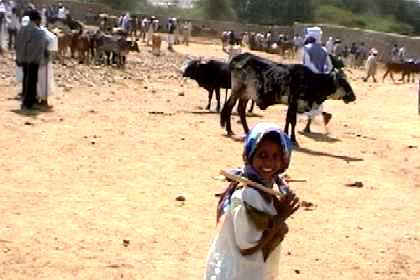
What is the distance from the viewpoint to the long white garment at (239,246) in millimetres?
3463

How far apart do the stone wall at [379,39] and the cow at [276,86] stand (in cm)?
3468

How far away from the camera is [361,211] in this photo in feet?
28.1

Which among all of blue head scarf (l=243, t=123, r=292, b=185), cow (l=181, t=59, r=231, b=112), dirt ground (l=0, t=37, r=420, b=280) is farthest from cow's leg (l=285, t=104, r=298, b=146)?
blue head scarf (l=243, t=123, r=292, b=185)

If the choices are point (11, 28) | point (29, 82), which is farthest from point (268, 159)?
point (11, 28)

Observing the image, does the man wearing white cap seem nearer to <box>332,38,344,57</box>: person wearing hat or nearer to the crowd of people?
the crowd of people

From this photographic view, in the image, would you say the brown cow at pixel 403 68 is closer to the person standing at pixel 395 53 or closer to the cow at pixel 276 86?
the person standing at pixel 395 53

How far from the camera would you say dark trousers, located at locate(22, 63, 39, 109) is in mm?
14227

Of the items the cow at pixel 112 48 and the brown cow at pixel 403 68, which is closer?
the cow at pixel 112 48

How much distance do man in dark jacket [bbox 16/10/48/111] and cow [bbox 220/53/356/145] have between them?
3.28m

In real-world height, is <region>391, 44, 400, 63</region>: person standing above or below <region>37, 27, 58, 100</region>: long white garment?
below

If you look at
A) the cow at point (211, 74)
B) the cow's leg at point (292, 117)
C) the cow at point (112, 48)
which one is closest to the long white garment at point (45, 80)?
the cow at point (211, 74)

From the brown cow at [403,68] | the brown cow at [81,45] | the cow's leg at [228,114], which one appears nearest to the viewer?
the cow's leg at [228,114]

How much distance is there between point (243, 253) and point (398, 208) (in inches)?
223

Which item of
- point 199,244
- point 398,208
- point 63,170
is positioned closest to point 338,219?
point 398,208
